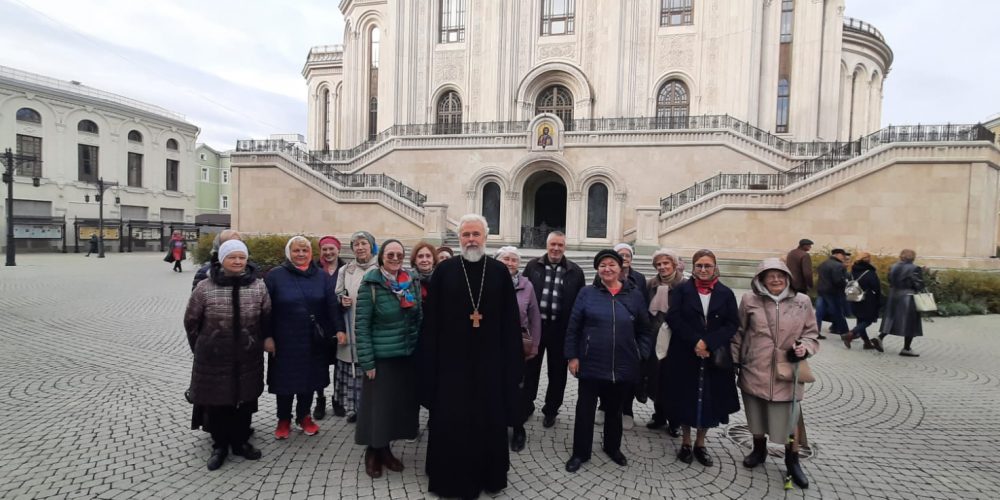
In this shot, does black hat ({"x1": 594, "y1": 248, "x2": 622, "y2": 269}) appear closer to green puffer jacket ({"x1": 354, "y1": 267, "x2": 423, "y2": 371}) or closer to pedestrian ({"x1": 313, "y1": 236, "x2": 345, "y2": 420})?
Answer: green puffer jacket ({"x1": 354, "y1": 267, "x2": 423, "y2": 371})

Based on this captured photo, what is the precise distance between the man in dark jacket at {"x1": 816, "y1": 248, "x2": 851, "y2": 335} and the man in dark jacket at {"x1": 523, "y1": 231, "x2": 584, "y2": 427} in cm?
714

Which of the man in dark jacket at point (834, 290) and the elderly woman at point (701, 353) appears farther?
the man in dark jacket at point (834, 290)

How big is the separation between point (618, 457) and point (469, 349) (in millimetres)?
1842

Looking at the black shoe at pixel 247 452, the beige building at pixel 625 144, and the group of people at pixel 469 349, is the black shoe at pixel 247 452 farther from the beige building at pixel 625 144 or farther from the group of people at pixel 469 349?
the beige building at pixel 625 144

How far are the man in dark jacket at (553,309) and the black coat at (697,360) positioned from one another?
1087 millimetres

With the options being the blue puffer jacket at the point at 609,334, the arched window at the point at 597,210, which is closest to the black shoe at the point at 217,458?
the blue puffer jacket at the point at 609,334

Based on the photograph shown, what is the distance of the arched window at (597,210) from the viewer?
23.9 metres

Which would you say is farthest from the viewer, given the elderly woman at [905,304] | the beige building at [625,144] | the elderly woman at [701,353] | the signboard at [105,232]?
the signboard at [105,232]

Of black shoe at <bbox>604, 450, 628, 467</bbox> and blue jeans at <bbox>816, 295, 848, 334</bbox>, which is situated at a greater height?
blue jeans at <bbox>816, 295, 848, 334</bbox>

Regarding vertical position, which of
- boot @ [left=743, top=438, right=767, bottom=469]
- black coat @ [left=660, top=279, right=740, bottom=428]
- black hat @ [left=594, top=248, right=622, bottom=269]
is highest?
black hat @ [left=594, top=248, right=622, bottom=269]

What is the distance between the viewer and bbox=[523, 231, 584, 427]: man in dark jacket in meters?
5.04

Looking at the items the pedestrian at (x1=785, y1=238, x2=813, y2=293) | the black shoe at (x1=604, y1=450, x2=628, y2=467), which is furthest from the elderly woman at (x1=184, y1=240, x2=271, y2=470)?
the pedestrian at (x1=785, y1=238, x2=813, y2=293)

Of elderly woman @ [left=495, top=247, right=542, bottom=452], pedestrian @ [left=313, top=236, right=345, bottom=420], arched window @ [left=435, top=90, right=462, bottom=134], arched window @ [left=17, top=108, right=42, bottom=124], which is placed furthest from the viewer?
arched window @ [left=17, top=108, right=42, bottom=124]

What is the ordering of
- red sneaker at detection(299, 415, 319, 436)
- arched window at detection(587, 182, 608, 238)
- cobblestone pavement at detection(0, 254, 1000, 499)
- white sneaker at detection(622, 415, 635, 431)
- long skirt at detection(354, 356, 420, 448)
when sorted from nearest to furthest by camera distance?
1. cobblestone pavement at detection(0, 254, 1000, 499)
2. long skirt at detection(354, 356, 420, 448)
3. red sneaker at detection(299, 415, 319, 436)
4. white sneaker at detection(622, 415, 635, 431)
5. arched window at detection(587, 182, 608, 238)
